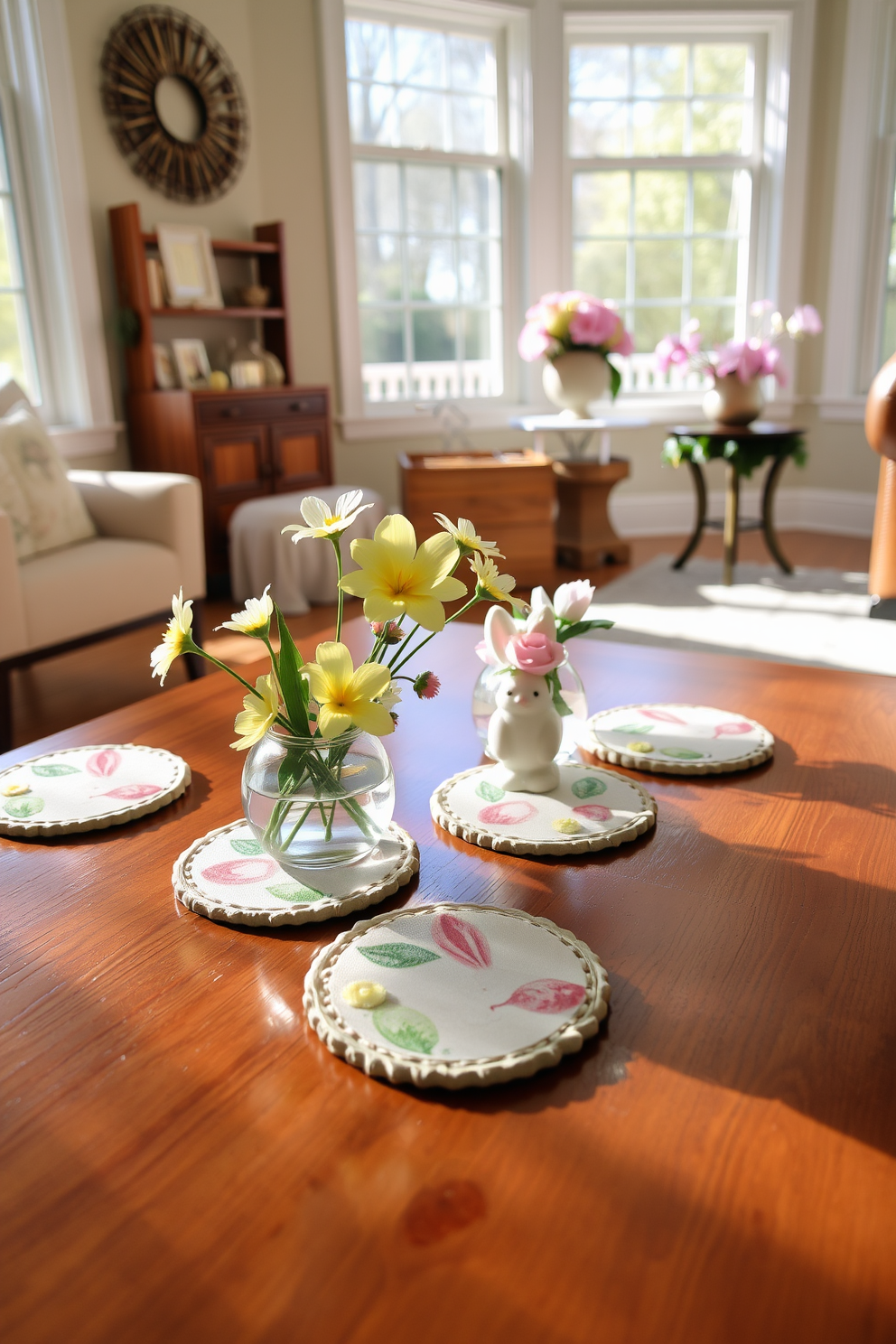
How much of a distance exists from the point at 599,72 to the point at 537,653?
4918 mm

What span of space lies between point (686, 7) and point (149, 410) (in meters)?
3.24

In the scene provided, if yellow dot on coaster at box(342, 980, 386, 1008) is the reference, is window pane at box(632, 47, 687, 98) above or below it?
above

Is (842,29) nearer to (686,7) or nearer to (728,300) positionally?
(686,7)

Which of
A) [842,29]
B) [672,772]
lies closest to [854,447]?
[842,29]

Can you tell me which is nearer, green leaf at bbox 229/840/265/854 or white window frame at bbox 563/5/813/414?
green leaf at bbox 229/840/265/854

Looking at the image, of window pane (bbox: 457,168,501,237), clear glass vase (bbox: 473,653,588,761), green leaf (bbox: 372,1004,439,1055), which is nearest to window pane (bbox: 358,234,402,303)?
window pane (bbox: 457,168,501,237)

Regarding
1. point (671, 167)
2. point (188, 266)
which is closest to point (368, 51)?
point (188, 266)

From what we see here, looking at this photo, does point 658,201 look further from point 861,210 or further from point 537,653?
point 537,653

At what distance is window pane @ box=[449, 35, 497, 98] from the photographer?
187 inches

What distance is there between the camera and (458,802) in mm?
1069

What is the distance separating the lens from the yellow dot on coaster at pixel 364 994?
2.38 ft

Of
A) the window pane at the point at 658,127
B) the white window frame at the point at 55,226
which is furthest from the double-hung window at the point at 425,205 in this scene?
the white window frame at the point at 55,226

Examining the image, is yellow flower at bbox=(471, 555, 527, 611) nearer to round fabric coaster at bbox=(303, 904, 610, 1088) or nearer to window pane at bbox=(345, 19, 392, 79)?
round fabric coaster at bbox=(303, 904, 610, 1088)

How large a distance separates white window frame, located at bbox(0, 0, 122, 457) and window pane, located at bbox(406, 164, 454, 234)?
1.60m
